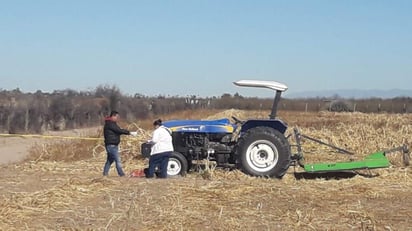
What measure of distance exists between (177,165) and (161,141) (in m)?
0.88

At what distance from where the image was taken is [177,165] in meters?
14.8

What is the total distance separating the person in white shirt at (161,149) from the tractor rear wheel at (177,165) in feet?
1.51

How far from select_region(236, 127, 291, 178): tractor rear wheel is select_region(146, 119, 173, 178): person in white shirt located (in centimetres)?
145

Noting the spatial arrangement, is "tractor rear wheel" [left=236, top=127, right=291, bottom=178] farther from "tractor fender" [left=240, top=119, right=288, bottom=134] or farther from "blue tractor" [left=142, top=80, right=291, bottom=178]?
"tractor fender" [left=240, top=119, right=288, bottom=134]

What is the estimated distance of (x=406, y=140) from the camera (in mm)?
22109

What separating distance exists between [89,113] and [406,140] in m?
40.0

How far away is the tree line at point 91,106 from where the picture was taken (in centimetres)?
5222

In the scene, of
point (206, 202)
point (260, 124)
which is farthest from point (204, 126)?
point (206, 202)

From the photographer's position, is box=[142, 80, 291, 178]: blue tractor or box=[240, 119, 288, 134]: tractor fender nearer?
box=[142, 80, 291, 178]: blue tractor

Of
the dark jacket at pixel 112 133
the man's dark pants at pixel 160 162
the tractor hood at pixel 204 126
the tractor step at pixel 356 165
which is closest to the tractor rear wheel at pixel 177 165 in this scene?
the man's dark pants at pixel 160 162

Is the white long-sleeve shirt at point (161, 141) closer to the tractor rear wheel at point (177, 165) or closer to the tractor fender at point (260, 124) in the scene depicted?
the tractor rear wheel at point (177, 165)

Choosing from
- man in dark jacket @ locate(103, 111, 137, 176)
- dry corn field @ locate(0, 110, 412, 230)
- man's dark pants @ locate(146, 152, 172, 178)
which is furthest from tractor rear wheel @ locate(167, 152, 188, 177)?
man in dark jacket @ locate(103, 111, 137, 176)

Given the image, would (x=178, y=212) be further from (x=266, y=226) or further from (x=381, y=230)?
(x=381, y=230)

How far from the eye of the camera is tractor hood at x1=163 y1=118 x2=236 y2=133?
588 inches
